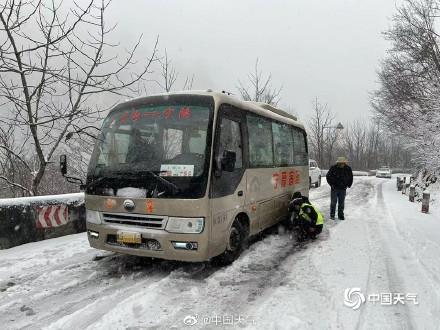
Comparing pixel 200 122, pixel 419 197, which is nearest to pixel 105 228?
pixel 200 122

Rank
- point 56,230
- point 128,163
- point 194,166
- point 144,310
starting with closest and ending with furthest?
point 144,310
point 194,166
point 128,163
point 56,230

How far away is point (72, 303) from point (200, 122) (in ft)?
9.64

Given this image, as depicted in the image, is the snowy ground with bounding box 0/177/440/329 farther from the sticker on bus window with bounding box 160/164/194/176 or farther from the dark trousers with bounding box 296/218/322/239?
the sticker on bus window with bounding box 160/164/194/176

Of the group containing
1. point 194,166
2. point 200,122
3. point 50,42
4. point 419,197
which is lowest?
point 419,197

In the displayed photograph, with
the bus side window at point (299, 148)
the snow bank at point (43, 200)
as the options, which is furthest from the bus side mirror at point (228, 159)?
the bus side window at point (299, 148)

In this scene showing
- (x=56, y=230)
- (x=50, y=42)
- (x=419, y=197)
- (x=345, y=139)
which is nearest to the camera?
(x=50, y=42)

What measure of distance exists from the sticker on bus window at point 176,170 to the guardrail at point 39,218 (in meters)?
3.42

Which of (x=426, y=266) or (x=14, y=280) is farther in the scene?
(x=426, y=266)

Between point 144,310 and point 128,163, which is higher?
point 128,163

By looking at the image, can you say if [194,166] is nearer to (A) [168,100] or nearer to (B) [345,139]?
(A) [168,100]

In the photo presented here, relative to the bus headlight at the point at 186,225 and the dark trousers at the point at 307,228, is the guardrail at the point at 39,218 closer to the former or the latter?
the bus headlight at the point at 186,225

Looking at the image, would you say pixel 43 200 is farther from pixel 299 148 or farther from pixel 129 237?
pixel 299 148

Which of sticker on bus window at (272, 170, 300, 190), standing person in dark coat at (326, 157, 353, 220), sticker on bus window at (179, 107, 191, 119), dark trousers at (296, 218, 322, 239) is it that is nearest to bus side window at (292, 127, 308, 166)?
sticker on bus window at (272, 170, 300, 190)

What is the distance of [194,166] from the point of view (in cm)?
534
